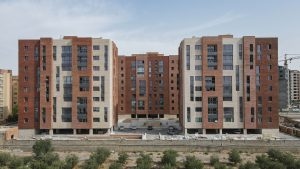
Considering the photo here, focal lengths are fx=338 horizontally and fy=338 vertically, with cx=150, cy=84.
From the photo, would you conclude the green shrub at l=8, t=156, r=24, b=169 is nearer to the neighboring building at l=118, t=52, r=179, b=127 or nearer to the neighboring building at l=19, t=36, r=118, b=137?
the neighboring building at l=19, t=36, r=118, b=137

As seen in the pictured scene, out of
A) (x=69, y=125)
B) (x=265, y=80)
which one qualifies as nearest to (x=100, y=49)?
(x=69, y=125)

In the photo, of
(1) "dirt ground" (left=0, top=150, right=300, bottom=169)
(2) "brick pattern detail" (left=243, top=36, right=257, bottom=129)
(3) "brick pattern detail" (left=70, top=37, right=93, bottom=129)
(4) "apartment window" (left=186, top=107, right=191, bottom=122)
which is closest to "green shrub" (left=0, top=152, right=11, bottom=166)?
(1) "dirt ground" (left=0, top=150, right=300, bottom=169)

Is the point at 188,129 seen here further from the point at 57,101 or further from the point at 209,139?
the point at 57,101

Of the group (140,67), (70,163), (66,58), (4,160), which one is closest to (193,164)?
(70,163)

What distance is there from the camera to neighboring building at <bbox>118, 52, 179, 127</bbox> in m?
136

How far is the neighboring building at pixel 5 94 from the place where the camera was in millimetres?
124000

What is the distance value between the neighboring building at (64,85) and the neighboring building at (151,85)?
5134 centimetres

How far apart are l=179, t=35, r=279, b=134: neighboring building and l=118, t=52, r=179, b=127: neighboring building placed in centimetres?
5415

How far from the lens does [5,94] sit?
414 ft

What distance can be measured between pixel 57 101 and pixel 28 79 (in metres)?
9.53

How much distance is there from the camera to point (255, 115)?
8156 centimetres

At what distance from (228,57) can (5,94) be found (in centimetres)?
8575

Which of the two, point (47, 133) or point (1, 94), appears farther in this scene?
point (1, 94)

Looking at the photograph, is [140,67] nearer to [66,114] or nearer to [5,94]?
[5,94]
